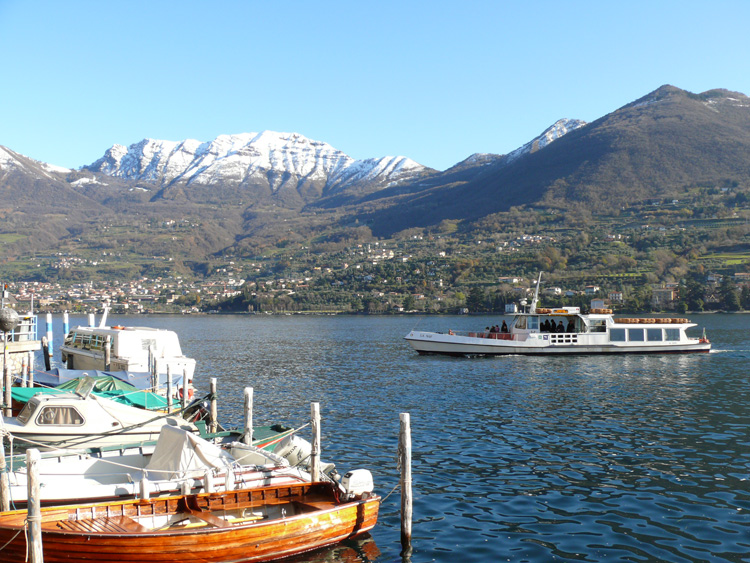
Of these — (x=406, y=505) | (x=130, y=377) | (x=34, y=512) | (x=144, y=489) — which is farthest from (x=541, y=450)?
(x=130, y=377)

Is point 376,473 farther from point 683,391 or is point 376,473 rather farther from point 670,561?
point 683,391

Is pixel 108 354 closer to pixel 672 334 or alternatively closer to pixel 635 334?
pixel 635 334

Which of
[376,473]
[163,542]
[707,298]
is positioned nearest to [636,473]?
[376,473]

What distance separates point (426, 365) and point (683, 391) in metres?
19.1

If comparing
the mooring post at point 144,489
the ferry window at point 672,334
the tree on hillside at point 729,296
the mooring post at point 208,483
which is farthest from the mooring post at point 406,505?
the tree on hillside at point 729,296

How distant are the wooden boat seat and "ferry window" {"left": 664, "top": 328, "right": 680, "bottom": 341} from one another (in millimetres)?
53058

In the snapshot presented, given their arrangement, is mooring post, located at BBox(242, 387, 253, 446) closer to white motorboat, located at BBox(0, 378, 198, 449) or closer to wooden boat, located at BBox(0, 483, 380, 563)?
white motorboat, located at BBox(0, 378, 198, 449)

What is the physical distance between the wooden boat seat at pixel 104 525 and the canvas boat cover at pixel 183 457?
5.02 feet

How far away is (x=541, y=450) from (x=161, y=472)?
42.4 ft

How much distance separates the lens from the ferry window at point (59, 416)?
1914 centimetres

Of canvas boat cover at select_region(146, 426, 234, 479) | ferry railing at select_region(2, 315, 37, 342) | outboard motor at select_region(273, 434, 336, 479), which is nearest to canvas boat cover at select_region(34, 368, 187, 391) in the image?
ferry railing at select_region(2, 315, 37, 342)

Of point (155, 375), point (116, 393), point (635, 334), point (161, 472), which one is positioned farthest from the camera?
point (635, 334)

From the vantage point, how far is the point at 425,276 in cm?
18788

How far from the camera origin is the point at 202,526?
1403 cm
